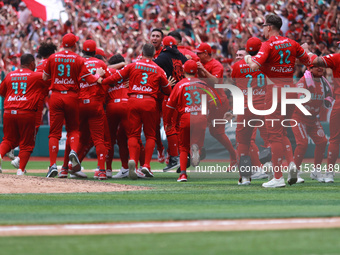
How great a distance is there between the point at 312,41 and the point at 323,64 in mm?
8925

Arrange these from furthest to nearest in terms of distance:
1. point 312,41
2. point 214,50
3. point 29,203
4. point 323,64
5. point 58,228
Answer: point 214,50 → point 312,41 → point 323,64 → point 29,203 → point 58,228

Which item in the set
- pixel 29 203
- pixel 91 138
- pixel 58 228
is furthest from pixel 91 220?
pixel 91 138

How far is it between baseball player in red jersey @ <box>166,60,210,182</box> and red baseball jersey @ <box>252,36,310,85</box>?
2.01m

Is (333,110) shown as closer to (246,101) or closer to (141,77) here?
(246,101)

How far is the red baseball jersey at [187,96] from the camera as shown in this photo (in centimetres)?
1139

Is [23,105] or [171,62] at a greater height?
[171,62]

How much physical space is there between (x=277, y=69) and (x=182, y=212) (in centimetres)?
379

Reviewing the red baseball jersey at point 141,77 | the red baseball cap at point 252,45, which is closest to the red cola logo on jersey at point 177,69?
the red baseball jersey at point 141,77

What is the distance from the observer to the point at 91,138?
12.7m

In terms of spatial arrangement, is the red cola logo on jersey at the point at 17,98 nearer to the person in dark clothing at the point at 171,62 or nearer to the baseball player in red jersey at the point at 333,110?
the person in dark clothing at the point at 171,62

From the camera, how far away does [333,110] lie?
10.8 meters

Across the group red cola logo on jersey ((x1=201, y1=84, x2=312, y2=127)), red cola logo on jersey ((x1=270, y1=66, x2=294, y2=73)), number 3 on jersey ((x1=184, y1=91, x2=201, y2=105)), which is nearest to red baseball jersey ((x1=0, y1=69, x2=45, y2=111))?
number 3 on jersey ((x1=184, y1=91, x2=201, y2=105))

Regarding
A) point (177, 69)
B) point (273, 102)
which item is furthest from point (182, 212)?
point (177, 69)

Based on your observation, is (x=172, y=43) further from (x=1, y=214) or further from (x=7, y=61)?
(x=7, y=61)
